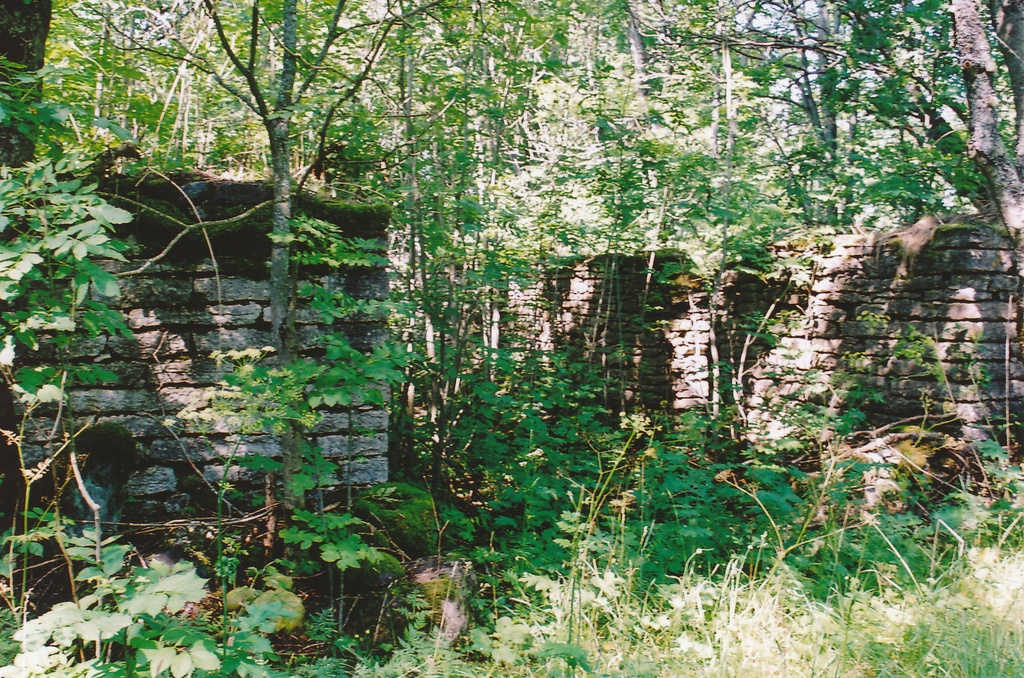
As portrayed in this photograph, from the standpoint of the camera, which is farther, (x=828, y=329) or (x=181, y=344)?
Result: (x=828, y=329)

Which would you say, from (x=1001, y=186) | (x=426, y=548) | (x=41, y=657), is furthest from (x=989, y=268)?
(x=41, y=657)

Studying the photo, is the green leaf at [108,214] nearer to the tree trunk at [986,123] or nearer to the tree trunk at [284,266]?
the tree trunk at [284,266]

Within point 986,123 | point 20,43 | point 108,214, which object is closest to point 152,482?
point 108,214

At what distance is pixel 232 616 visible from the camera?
2.64 metres

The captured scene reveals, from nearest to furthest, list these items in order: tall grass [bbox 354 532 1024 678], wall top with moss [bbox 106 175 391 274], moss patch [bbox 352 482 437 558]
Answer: tall grass [bbox 354 532 1024 678]
wall top with moss [bbox 106 175 391 274]
moss patch [bbox 352 482 437 558]

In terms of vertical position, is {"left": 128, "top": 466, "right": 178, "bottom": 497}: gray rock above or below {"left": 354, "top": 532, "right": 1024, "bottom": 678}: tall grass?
above

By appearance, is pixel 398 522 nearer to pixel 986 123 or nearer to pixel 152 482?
pixel 152 482

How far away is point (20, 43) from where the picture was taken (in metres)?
2.87

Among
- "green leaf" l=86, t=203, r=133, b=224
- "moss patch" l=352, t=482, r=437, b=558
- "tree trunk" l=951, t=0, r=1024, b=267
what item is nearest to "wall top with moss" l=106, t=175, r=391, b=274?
"green leaf" l=86, t=203, r=133, b=224

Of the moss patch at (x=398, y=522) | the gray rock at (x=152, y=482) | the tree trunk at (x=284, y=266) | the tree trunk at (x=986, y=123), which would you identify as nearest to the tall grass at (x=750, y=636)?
the moss patch at (x=398, y=522)

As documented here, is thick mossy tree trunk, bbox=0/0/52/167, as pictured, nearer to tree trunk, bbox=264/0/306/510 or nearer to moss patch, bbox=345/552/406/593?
tree trunk, bbox=264/0/306/510

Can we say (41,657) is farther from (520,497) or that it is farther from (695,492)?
(695,492)

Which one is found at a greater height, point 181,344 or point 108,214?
point 108,214

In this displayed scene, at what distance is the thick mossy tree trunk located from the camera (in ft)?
9.20
